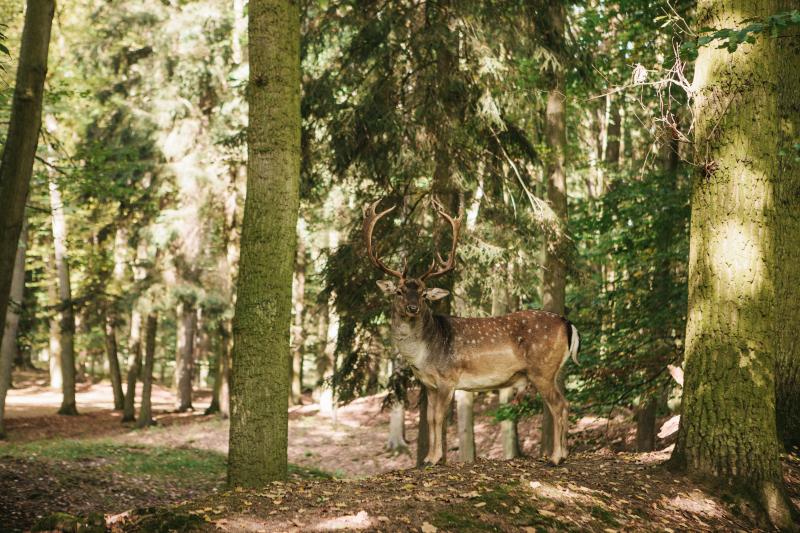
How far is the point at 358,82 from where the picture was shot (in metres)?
10.2

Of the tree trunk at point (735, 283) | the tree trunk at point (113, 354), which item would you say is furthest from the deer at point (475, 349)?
the tree trunk at point (113, 354)

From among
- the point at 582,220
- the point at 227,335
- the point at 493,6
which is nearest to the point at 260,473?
the point at 493,6

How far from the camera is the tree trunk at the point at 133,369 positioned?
19.9m

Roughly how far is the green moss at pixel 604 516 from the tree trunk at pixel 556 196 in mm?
4384

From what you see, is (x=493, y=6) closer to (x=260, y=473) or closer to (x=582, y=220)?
(x=582, y=220)

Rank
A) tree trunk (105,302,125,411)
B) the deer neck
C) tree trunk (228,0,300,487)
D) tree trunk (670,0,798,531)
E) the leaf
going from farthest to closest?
tree trunk (105,302,125,411)
the deer neck
tree trunk (228,0,300,487)
tree trunk (670,0,798,531)
the leaf

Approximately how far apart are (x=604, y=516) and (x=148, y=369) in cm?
1672

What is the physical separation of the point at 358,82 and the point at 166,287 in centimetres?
1143

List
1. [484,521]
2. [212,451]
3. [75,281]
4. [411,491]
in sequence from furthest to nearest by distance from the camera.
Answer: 1. [75,281]
2. [212,451]
3. [411,491]
4. [484,521]

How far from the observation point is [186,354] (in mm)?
21797

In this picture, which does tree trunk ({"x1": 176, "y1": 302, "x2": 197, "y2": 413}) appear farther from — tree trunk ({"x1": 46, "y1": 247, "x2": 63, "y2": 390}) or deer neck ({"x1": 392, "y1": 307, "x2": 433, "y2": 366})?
deer neck ({"x1": 392, "y1": 307, "x2": 433, "y2": 366})

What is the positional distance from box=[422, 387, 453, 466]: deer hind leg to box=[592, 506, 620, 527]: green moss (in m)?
2.21

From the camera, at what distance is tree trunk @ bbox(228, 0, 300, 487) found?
5512 mm

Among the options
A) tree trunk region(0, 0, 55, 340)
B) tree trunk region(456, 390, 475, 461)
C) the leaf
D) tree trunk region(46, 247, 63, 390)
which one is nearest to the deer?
the leaf
